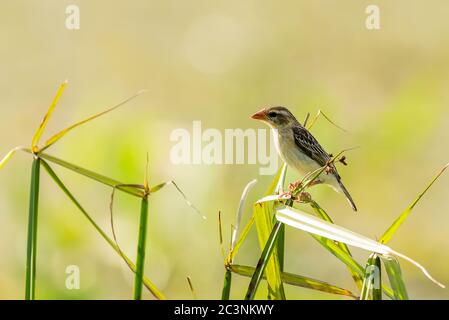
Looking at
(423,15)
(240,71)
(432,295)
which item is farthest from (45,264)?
(423,15)

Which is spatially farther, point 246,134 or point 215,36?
point 215,36

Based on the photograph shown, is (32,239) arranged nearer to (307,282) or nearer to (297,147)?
(307,282)

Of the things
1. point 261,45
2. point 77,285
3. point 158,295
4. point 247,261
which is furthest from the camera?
point 261,45

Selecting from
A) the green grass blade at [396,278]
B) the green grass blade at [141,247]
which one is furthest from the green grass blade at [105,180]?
the green grass blade at [396,278]

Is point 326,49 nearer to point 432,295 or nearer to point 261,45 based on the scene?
point 261,45

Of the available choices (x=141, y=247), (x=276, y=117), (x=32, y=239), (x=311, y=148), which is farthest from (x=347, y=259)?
(x=276, y=117)

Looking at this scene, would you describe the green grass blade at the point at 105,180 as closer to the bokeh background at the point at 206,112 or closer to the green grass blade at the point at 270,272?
the green grass blade at the point at 270,272
